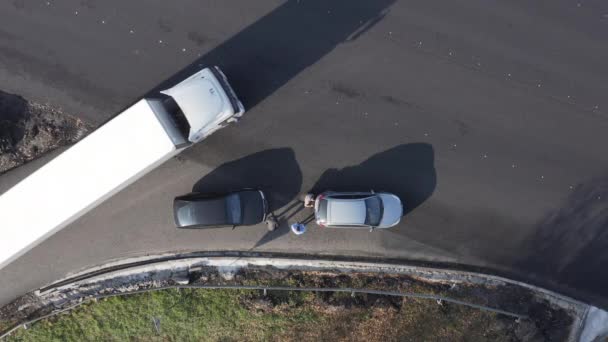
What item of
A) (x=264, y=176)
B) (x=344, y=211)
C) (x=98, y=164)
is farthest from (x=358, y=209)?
(x=98, y=164)

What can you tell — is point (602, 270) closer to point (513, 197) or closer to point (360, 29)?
point (513, 197)

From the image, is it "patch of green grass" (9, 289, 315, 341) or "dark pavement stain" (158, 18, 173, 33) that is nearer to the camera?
"dark pavement stain" (158, 18, 173, 33)

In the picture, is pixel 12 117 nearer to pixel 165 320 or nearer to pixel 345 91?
pixel 165 320

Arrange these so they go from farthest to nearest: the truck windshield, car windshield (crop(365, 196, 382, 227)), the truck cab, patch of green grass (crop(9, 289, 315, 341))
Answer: patch of green grass (crop(9, 289, 315, 341)) → car windshield (crop(365, 196, 382, 227)) → the truck windshield → the truck cab

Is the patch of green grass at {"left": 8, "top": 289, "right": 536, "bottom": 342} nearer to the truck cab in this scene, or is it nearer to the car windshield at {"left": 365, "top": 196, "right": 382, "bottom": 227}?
the car windshield at {"left": 365, "top": 196, "right": 382, "bottom": 227}

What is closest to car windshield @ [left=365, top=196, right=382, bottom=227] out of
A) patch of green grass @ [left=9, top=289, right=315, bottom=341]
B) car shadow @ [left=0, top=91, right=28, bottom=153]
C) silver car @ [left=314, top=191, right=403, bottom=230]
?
silver car @ [left=314, top=191, right=403, bottom=230]

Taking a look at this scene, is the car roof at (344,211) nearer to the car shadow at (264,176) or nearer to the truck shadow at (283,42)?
the car shadow at (264,176)

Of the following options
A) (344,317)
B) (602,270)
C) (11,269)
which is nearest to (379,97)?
(344,317)
